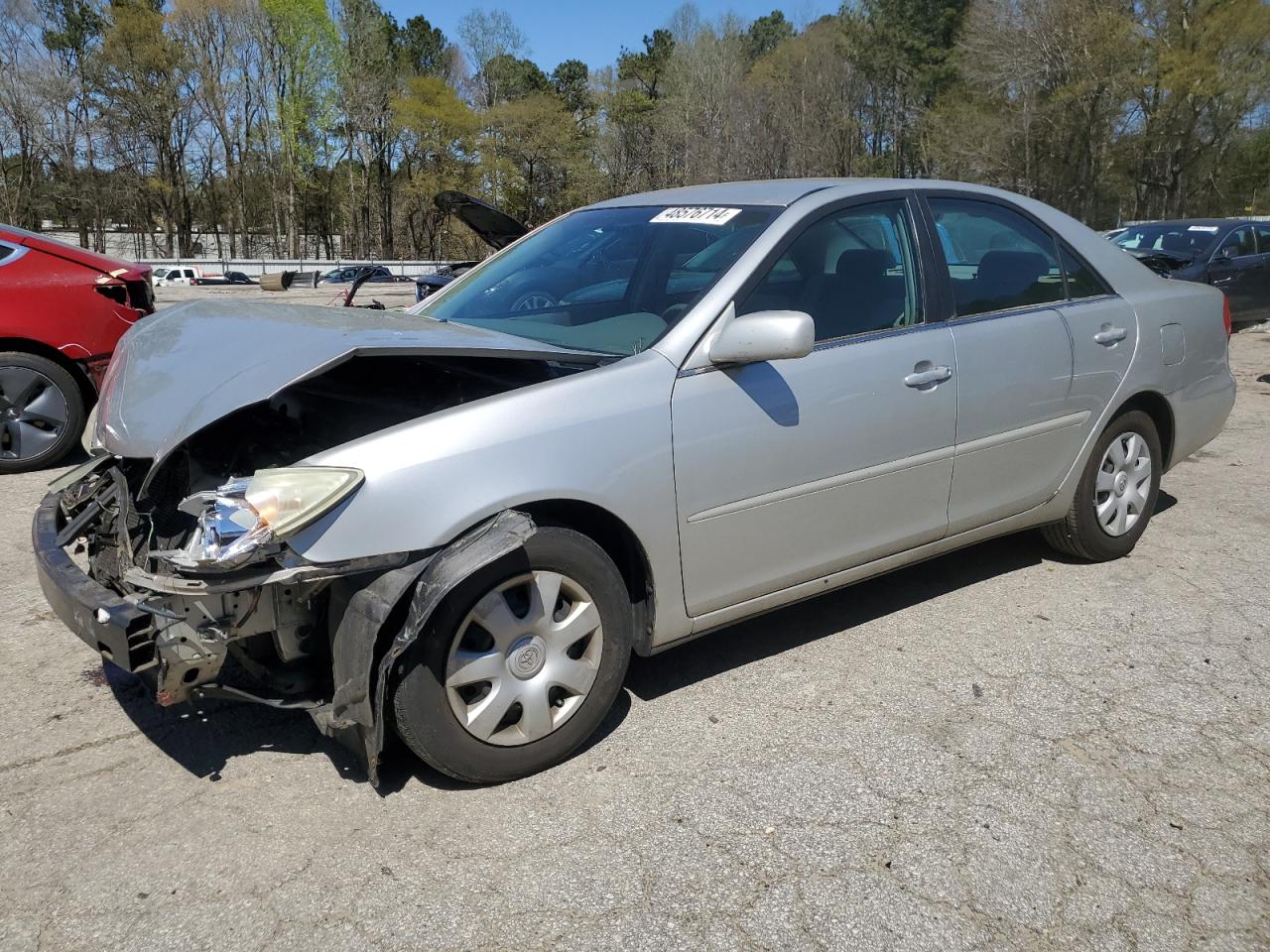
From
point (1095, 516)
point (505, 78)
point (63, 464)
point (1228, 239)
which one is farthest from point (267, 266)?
point (1095, 516)

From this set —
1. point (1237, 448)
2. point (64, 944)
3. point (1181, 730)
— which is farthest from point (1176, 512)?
point (64, 944)

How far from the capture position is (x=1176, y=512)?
5473 millimetres

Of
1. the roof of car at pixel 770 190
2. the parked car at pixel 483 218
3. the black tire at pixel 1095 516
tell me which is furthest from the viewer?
the parked car at pixel 483 218

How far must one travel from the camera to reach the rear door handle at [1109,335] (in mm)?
4195

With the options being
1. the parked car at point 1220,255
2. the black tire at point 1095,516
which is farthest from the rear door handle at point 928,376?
the parked car at point 1220,255

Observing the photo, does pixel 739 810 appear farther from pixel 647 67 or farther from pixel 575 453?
pixel 647 67

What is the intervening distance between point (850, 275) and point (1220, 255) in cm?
1144

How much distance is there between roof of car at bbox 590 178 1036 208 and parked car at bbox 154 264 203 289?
145ft

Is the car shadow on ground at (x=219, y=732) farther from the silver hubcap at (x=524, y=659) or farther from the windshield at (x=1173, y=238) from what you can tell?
the windshield at (x=1173, y=238)

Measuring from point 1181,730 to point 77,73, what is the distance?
198ft

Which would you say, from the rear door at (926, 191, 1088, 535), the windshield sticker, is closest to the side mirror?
the windshield sticker

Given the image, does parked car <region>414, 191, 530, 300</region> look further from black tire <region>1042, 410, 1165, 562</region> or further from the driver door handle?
black tire <region>1042, 410, 1165, 562</region>

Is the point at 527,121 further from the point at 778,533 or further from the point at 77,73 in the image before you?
the point at 778,533

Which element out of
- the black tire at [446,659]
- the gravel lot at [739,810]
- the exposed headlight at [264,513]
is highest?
the exposed headlight at [264,513]
